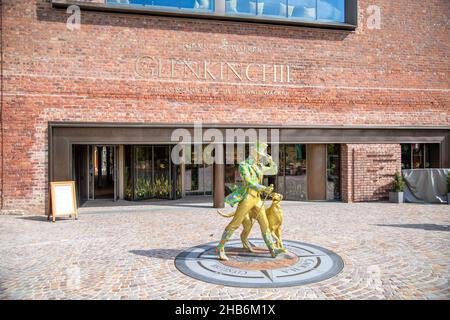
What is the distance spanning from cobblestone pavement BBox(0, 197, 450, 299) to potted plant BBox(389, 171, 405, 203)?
4.84ft

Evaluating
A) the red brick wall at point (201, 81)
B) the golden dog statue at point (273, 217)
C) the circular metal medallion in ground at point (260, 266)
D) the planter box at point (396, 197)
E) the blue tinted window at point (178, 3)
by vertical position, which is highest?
the blue tinted window at point (178, 3)

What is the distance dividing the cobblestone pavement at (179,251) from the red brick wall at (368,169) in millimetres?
1860

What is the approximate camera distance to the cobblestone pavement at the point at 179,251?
4.42 meters

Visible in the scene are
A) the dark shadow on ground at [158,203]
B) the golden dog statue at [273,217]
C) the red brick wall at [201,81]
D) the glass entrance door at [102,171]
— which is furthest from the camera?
the glass entrance door at [102,171]

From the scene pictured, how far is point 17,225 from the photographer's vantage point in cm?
886

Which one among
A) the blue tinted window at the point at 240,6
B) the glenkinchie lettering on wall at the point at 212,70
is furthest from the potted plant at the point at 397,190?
the blue tinted window at the point at 240,6

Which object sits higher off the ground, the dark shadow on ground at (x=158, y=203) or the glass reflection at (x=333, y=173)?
the glass reflection at (x=333, y=173)

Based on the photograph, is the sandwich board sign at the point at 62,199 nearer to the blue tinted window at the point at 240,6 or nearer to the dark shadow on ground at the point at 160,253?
the dark shadow on ground at the point at 160,253

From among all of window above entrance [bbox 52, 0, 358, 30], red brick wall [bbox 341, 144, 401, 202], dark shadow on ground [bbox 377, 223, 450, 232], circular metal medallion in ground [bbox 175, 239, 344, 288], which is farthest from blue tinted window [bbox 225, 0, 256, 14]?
circular metal medallion in ground [bbox 175, 239, 344, 288]

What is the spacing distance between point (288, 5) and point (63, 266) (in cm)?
1116

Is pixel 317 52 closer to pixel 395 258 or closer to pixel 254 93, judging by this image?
pixel 254 93

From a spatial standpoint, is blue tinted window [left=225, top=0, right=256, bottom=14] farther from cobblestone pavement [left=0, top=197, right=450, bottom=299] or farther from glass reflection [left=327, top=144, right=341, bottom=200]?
cobblestone pavement [left=0, top=197, right=450, bottom=299]

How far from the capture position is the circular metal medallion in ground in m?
4.73
